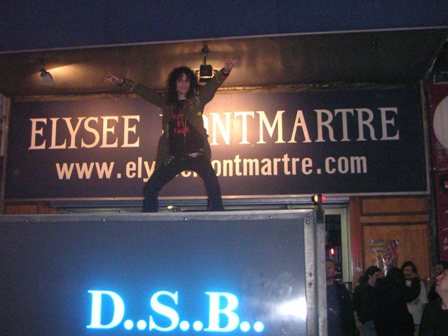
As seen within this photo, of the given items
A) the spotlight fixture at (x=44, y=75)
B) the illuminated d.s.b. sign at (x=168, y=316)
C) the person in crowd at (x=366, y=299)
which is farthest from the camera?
the spotlight fixture at (x=44, y=75)

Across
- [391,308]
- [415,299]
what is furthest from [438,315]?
[415,299]

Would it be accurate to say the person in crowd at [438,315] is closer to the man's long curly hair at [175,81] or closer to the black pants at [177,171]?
the black pants at [177,171]

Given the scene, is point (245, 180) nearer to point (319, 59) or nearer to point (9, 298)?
point (319, 59)

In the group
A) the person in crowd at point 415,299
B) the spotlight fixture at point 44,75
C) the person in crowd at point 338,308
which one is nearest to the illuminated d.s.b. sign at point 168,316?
the person in crowd at point 338,308

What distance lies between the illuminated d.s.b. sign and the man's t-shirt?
80.4 inches

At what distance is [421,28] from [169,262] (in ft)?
14.6

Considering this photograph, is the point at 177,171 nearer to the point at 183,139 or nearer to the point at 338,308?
the point at 183,139

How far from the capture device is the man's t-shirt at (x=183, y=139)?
4.46m

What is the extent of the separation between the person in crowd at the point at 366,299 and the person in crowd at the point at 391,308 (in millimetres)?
122

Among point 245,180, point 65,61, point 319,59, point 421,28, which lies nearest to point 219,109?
point 245,180

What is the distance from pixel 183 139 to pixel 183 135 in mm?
34

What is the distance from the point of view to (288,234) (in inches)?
98.6

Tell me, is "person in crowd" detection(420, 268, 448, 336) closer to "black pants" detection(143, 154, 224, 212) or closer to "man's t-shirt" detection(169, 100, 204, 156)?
"black pants" detection(143, 154, 224, 212)

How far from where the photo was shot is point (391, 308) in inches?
243
